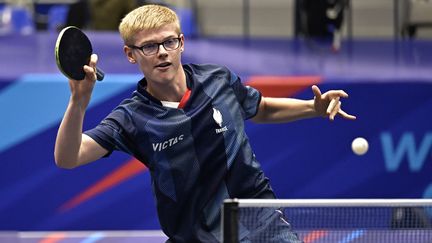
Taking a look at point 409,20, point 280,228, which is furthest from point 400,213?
point 409,20

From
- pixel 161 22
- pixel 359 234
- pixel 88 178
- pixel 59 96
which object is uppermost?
pixel 161 22

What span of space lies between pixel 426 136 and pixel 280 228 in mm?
2891

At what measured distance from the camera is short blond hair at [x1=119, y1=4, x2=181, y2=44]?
362cm

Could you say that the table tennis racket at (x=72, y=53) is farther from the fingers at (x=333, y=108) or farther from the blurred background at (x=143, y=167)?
the blurred background at (x=143, y=167)

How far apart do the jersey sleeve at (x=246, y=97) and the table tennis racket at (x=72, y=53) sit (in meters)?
0.70

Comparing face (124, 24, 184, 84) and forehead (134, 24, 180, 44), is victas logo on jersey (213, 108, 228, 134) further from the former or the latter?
forehead (134, 24, 180, 44)

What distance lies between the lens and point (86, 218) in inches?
244

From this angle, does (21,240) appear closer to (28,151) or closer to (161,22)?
(28,151)

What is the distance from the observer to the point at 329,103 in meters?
3.79

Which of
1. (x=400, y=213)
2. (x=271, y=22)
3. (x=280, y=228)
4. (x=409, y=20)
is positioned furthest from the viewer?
(x=271, y=22)

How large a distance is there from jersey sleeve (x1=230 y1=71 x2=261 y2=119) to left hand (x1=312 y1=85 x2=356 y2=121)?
254 mm

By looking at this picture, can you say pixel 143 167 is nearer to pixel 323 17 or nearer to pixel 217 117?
pixel 217 117

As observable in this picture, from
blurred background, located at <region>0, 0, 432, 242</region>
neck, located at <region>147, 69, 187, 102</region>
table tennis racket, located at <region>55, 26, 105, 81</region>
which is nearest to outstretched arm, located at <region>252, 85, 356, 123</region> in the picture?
neck, located at <region>147, 69, 187, 102</region>

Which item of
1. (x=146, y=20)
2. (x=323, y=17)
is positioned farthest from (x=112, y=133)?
(x=323, y=17)
